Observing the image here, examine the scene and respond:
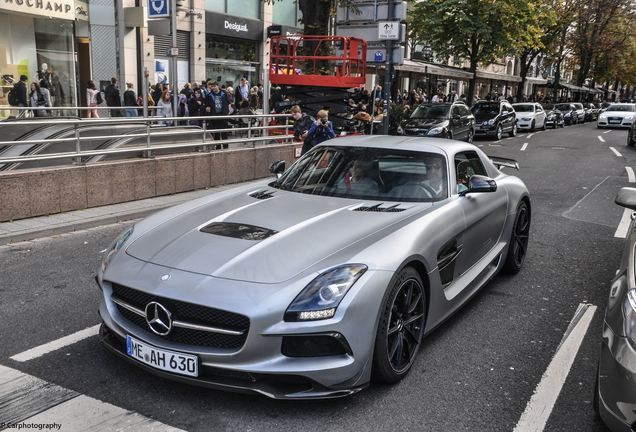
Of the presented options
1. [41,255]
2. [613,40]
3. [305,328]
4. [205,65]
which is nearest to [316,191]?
[305,328]

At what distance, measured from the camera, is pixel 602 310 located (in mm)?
5227

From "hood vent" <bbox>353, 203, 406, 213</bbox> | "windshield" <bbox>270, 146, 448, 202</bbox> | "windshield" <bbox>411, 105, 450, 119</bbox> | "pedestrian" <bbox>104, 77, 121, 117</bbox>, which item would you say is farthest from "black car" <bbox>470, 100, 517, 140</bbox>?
"hood vent" <bbox>353, 203, 406, 213</bbox>

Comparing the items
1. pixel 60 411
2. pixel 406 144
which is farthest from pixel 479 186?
pixel 60 411

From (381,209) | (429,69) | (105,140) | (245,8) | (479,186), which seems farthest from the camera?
(245,8)

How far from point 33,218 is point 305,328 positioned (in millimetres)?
6210

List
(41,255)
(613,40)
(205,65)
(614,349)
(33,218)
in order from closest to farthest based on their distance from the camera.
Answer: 1. (614,349)
2. (41,255)
3. (33,218)
4. (205,65)
5. (613,40)

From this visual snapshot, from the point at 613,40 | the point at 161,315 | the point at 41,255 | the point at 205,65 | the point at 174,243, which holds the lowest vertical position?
the point at 41,255

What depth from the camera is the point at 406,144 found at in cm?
513

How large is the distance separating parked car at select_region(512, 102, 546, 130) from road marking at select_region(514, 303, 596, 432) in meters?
27.5

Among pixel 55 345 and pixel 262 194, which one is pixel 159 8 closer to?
pixel 262 194

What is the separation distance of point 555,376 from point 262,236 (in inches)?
84.4

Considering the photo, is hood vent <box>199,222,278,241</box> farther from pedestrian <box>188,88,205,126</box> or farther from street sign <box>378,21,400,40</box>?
pedestrian <box>188,88,205,126</box>

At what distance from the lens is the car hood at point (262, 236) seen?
3402 mm

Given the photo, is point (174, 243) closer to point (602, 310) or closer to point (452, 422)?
point (452, 422)
